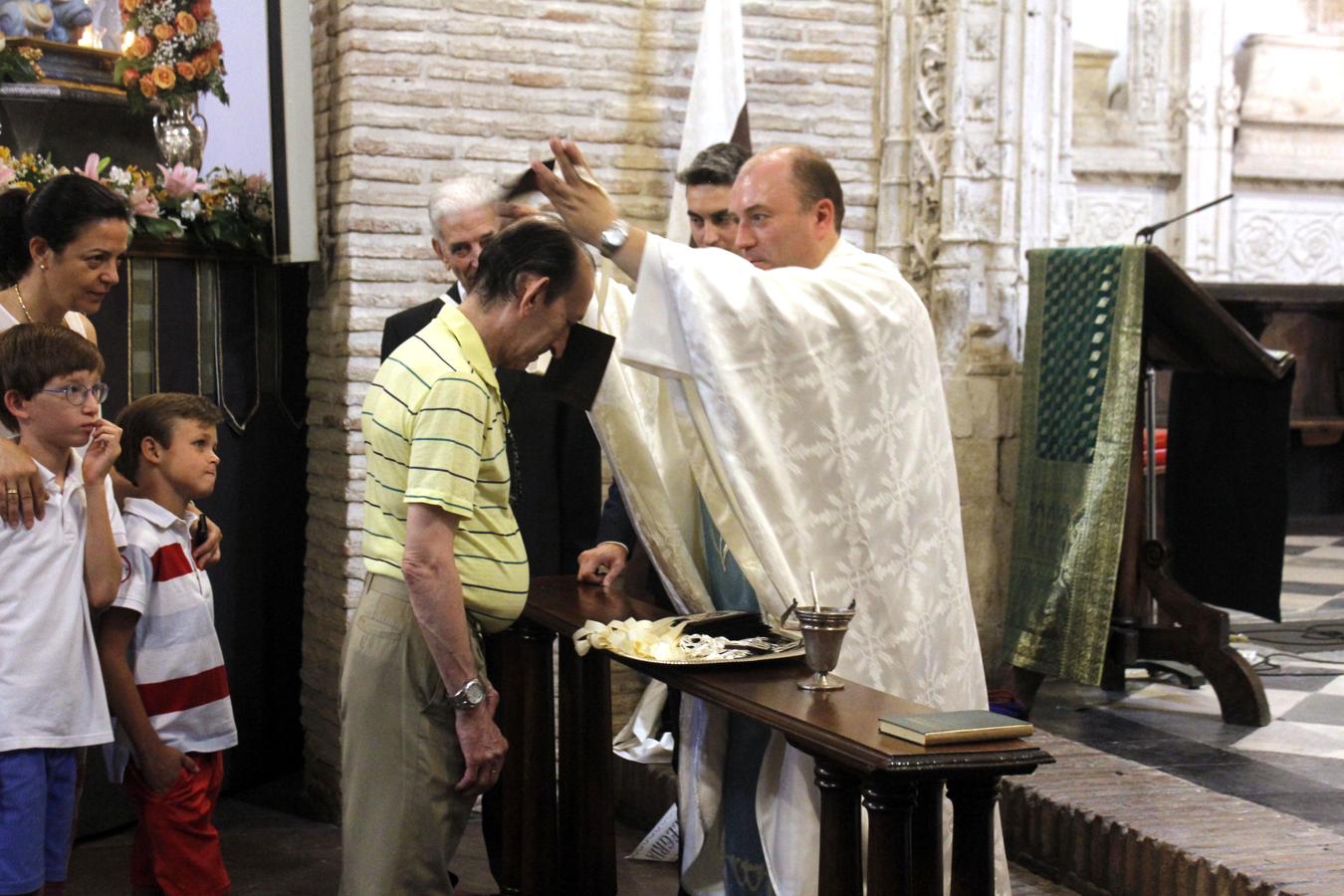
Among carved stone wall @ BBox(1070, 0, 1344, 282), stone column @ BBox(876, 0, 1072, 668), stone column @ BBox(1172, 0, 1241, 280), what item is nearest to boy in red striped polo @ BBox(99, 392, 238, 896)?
stone column @ BBox(876, 0, 1072, 668)

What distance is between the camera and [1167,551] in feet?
18.2

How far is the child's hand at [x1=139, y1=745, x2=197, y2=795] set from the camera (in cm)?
353

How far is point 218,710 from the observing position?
3.67m

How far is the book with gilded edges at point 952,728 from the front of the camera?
2.37m

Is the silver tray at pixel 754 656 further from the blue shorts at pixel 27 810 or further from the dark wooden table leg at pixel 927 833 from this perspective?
the blue shorts at pixel 27 810

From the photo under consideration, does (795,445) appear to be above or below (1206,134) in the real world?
below

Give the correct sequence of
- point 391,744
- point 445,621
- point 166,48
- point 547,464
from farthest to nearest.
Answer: point 166,48 < point 547,464 < point 391,744 < point 445,621

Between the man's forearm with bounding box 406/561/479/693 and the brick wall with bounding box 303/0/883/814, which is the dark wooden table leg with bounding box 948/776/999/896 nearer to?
the man's forearm with bounding box 406/561/479/693

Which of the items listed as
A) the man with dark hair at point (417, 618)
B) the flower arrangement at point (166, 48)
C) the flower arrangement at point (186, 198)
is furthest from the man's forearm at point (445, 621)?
the flower arrangement at point (166, 48)

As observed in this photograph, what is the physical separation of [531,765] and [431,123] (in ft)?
7.40

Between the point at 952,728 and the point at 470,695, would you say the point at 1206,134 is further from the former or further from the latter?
the point at 952,728

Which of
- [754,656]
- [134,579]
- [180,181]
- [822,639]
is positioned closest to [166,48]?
[180,181]

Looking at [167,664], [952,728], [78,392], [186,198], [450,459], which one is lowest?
[167,664]

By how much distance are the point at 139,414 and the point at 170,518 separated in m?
0.25
